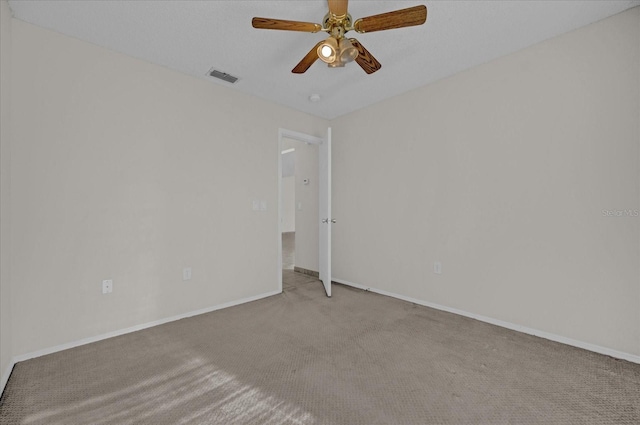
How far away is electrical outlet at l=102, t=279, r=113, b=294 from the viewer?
95.7 inches

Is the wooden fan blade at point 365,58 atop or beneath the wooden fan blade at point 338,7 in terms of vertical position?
beneath

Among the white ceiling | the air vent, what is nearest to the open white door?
the white ceiling

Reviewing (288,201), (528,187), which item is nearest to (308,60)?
(528,187)

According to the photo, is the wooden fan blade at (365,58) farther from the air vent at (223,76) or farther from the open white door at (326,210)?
the air vent at (223,76)

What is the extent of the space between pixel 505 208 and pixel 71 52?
3.95 metres

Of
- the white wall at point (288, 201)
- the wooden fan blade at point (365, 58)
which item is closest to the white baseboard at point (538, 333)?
the wooden fan blade at point (365, 58)

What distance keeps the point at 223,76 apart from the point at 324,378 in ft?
9.69

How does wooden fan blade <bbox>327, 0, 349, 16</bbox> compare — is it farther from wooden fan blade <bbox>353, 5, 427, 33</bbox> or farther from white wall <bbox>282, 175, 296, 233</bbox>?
white wall <bbox>282, 175, 296, 233</bbox>

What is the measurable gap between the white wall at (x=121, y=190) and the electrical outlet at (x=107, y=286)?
4cm

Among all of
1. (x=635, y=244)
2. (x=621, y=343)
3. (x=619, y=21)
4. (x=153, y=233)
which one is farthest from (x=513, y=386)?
(x=153, y=233)

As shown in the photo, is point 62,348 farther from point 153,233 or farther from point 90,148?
point 90,148

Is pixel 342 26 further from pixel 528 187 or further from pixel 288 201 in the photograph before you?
pixel 288 201

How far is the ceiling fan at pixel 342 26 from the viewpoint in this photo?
173 centimetres

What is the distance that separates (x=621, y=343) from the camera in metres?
2.10
